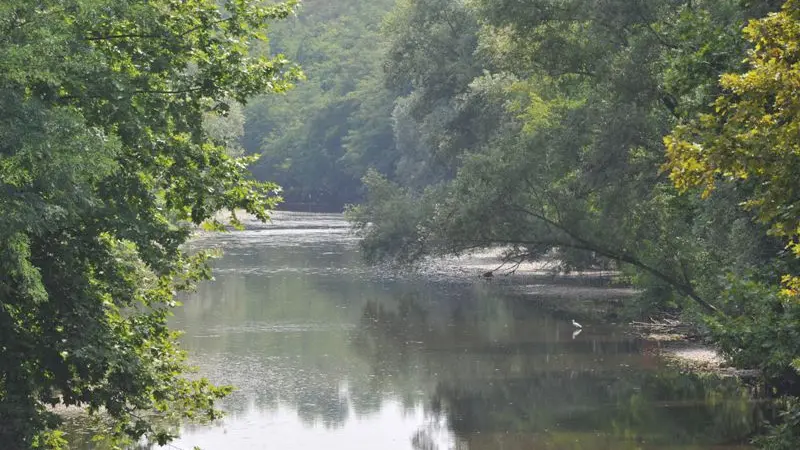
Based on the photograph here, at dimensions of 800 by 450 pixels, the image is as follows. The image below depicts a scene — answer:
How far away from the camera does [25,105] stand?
11281 millimetres

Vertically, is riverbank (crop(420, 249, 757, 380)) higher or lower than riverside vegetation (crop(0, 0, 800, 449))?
lower

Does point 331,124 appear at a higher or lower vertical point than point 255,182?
higher

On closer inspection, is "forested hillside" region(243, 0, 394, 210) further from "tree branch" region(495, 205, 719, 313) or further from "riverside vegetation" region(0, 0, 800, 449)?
"riverside vegetation" region(0, 0, 800, 449)

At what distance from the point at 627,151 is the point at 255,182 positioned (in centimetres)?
1571

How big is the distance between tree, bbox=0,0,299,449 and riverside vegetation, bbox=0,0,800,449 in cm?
3

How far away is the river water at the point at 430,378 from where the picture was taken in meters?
23.9

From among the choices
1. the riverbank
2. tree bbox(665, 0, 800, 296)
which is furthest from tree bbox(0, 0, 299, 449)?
the riverbank

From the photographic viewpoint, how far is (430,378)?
2952cm

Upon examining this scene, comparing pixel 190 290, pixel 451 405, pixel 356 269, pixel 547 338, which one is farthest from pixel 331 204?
pixel 190 290

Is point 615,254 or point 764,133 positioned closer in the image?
point 764,133

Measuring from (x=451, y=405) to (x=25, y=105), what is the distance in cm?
1721

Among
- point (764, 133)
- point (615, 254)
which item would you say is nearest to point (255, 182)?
point (764, 133)

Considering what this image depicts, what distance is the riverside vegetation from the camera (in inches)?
439

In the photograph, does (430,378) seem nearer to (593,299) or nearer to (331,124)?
(593,299)
